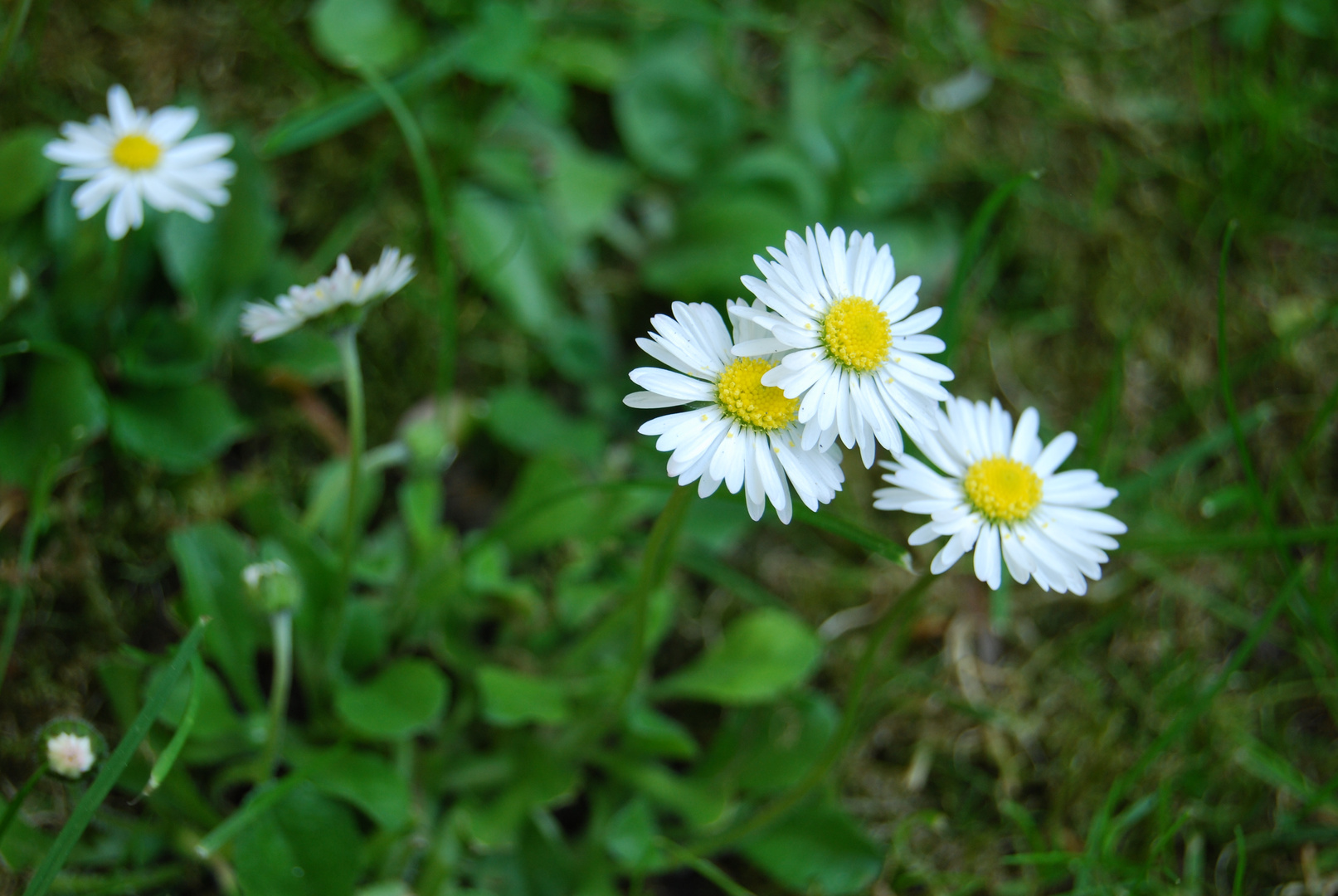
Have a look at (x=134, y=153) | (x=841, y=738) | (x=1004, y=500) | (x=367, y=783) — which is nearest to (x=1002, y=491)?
(x=1004, y=500)

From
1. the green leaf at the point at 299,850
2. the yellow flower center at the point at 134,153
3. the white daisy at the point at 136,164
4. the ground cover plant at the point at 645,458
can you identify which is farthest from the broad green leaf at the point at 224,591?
the yellow flower center at the point at 134,153

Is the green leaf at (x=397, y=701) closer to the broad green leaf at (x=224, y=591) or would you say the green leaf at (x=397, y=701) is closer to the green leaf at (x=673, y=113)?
the broad green leaf at (x=224, y=591)

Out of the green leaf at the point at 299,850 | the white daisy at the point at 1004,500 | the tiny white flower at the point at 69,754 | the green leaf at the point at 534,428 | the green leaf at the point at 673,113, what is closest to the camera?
the white daisy at the point at 1004,500

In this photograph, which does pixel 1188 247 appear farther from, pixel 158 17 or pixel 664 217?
pixel 158 17

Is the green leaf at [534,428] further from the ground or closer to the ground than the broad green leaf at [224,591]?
further from the ground

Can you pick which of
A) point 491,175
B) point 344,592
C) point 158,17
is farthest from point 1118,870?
point 158,17

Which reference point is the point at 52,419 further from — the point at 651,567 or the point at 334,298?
the point at 651,567
